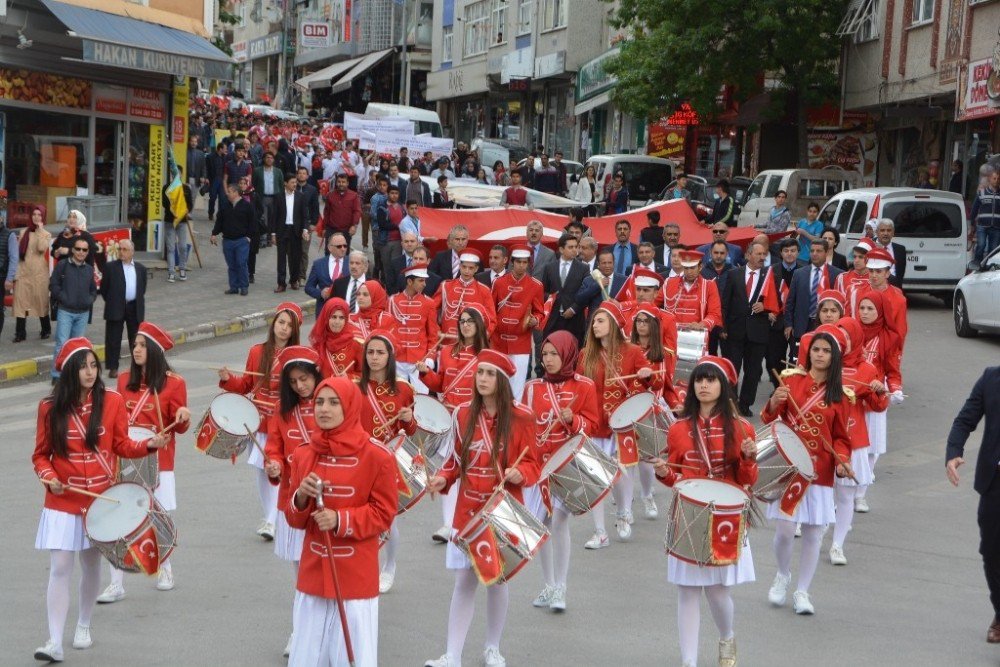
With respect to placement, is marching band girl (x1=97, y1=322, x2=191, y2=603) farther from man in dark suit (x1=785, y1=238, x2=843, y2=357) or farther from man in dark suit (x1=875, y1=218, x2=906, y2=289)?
man in dark suit (x1=875, y1=218, x2=906, y2=289)

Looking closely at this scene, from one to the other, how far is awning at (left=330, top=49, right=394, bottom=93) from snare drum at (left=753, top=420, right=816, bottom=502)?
61.1 metres

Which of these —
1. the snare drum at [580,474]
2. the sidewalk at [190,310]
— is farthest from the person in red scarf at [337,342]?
the sidewalk at [190,310]

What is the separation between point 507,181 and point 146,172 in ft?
38.8

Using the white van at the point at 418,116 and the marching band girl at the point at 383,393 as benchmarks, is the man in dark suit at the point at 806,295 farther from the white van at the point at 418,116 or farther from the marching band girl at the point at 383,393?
the white van at the point at 418,116

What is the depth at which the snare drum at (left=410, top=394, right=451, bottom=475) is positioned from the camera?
29.7 ft

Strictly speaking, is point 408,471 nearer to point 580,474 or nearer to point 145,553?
point 580,474

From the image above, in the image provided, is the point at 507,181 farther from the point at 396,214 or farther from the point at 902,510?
the point at 902,510

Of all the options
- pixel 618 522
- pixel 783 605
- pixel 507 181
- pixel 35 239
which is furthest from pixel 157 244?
pixel 783 605

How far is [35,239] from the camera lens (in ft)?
59.0

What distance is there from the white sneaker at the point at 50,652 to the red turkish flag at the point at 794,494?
4.20 meters

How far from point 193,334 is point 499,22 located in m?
41.2

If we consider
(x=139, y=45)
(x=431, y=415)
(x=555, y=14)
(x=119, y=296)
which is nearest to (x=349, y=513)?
(x=431, y=415)

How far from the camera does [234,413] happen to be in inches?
336

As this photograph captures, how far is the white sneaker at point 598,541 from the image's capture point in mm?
10219
